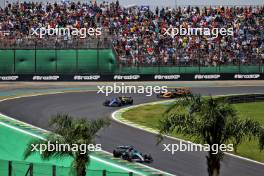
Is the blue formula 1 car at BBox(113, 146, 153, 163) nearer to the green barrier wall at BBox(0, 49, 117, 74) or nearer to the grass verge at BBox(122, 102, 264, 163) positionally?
the grass verge at BBox(122, 102, 264, 163)

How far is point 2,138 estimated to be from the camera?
37219mm

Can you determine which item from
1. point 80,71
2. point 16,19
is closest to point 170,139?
point 80,71

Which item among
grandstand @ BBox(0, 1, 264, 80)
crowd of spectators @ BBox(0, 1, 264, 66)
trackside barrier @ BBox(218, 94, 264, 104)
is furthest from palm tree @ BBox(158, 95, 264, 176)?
crowd of spectators @ BBox(0, 1, 264, 66)

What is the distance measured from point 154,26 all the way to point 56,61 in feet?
36.3

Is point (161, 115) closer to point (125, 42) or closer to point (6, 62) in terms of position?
point (125, 42)

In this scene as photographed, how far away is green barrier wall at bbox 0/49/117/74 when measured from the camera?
62.6 metres

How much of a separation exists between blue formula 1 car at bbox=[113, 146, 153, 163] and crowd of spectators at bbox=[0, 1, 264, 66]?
31095 mm

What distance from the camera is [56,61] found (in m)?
63.3

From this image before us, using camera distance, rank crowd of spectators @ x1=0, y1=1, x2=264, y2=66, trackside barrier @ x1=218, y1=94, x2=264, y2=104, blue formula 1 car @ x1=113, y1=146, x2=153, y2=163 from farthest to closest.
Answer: crowd of spectators @ x1=0, y1=1, x2=264, y2=66 < trackside barrier @ x1=218, y1=94, x2=264, y2=104 < blue formula 1 car @ x1=113, y1=146, x2=153, y2=163

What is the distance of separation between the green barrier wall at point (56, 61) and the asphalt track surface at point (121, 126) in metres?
7.12

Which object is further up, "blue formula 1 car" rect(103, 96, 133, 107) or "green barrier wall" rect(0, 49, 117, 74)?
"green barrier wall" rect(0, 49, 117, 74)

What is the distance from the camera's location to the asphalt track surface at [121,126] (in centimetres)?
3108

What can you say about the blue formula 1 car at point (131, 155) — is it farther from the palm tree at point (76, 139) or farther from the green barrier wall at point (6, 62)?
the green barrier wall at point (6, 62)

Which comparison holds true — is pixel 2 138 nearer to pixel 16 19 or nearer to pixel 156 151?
pixel 156 151
